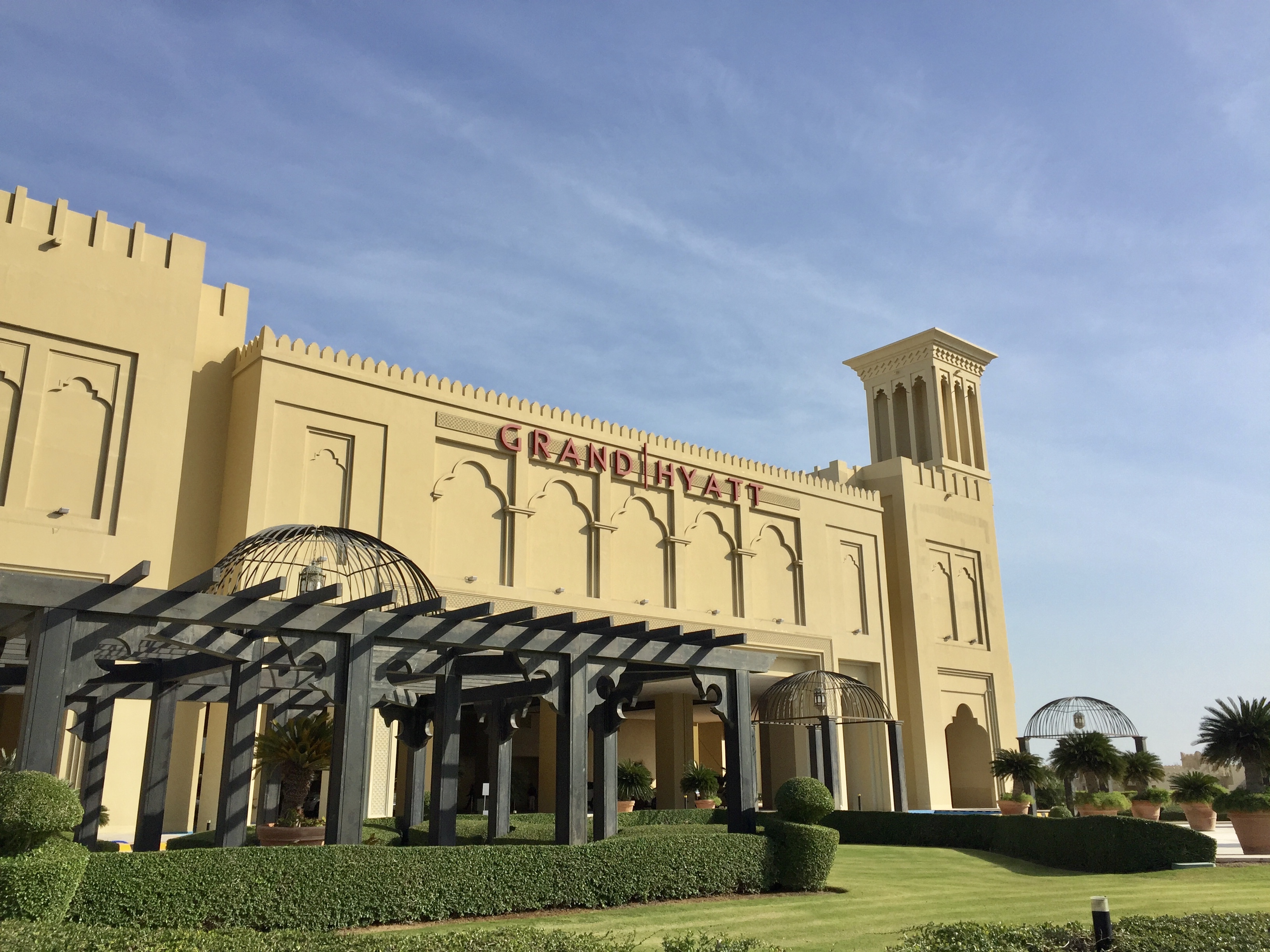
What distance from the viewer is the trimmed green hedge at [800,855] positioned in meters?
13.5

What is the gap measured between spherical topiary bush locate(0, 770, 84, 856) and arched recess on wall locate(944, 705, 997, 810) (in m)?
32.1

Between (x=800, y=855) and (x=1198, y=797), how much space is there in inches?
492

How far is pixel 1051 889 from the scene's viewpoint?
1423 cm

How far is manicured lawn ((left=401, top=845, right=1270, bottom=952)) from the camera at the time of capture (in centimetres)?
1048

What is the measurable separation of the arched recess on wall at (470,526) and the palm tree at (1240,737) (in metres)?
17.4

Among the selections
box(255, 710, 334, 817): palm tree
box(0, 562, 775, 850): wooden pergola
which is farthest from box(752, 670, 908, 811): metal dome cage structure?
box(255, 710, 334, 817): palm tree

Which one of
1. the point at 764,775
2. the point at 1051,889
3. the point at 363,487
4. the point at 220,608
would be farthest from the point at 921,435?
the point at 220,608

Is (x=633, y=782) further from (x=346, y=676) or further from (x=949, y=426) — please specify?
(x=346, y=676)

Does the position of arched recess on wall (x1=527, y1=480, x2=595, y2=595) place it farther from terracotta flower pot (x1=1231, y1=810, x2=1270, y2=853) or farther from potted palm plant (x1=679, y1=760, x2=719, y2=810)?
terracotta flower pot (x1=1231, y1=810, x2=1270, y2=853)

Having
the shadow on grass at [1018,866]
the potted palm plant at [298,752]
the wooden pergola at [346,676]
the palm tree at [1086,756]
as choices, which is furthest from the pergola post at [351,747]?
the palm tree at [1086,756]

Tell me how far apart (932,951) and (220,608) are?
733cm

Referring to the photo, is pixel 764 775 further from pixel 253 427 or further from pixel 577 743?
pixel 577 743

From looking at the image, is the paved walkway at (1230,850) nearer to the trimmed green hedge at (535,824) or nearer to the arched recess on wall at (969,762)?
the trimmed green hedge at (535,824)

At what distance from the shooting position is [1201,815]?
867 inches
